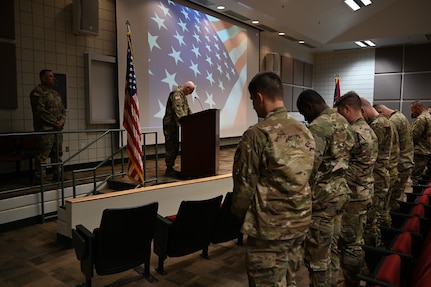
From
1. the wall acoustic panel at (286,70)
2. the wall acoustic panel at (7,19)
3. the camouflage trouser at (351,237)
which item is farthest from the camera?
the wall acoustic panel at (286,70)

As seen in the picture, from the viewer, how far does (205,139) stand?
180 inches

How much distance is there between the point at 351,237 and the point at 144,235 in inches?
61.9

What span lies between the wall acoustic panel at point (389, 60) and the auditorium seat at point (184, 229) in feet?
38.2

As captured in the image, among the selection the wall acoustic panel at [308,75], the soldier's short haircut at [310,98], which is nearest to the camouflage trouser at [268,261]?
the soldier's short haircut at [310,98]

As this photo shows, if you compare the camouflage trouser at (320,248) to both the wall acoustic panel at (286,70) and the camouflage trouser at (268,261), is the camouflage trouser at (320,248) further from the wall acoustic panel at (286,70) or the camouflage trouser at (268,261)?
the wall acoustic panel at (286,70)

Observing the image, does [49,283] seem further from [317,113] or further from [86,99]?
[86,99]

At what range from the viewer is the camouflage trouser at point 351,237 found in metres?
2.61

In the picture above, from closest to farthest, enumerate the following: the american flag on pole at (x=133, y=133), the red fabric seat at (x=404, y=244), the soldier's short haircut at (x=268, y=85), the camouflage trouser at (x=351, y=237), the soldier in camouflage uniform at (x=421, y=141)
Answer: the soldier's short haircut at (x=268, y=85) < the red fabric seat at (x=404, y=244) < the camouflage trouser at (x=351, y=237) < the american flag on pole at (x=133, y=133) < the soldier in camouflage uniform at (x=421, y=141)

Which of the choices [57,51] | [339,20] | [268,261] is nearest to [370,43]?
[339,20]

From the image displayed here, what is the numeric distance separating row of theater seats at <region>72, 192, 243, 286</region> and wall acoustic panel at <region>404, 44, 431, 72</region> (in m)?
11.5

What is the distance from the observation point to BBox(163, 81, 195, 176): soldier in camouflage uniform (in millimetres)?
4836

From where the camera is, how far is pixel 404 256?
176cm

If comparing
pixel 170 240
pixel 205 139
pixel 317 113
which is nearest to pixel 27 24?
pixel 205 139

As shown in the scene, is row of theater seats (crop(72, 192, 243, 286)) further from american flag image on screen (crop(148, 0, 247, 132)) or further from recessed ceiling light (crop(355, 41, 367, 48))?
recessed ceiling light (crop(355, 41, 367, 48))
